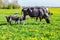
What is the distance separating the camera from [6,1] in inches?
3150

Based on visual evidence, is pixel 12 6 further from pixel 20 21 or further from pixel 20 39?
pixel 20 39

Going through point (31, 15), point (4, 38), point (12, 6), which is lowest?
point (12, 6)

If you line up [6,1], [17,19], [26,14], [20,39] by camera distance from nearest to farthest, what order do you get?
[20,39] < [17,19] < [26,14] < [6,1]

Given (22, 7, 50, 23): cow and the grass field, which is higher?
the grass field

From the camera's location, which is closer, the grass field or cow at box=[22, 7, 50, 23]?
the grass field

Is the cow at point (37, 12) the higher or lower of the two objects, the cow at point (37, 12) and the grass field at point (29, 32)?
the lower

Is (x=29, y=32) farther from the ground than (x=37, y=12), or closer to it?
farther from the ground

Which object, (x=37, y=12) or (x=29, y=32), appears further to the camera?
(x=37, y=12)

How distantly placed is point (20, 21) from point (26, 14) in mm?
2031

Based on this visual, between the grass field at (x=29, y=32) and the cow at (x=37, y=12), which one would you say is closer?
the grass field at (x=29, y=32)

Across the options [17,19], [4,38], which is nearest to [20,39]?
[4,38]

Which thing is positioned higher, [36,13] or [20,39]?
[20,39]

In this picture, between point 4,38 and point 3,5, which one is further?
point 3,5

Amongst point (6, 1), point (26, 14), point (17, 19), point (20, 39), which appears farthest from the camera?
point (6, 1)
